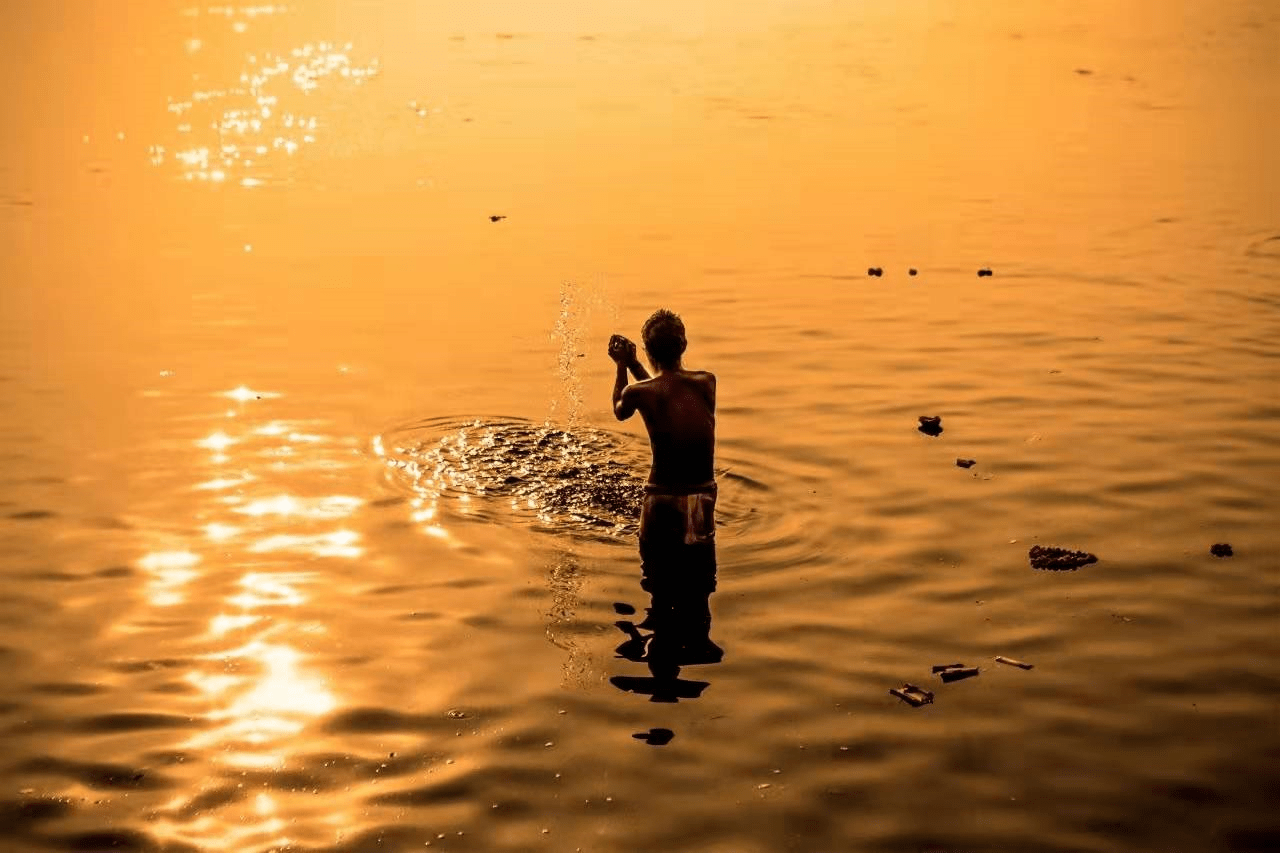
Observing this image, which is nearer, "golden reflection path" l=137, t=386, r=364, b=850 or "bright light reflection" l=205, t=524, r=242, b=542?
"golden reflection path" l=137, t=386, r=364, b=850

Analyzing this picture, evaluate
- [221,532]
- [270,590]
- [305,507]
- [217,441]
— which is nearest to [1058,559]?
[270,590]

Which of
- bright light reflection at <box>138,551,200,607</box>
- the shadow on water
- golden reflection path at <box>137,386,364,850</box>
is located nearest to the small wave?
golden reflection path at <box>137,386,364,850</box>

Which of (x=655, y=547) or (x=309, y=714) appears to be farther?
(x=655, y=547)

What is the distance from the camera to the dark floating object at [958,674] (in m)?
8.39

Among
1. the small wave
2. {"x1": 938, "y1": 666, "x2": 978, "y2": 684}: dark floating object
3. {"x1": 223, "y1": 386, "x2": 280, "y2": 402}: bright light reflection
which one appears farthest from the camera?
{"x1": 223, "y1": 386, "x2": 280, "y2": 402}: bright light reflection

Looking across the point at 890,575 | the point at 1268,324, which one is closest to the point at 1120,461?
the point at 890,575

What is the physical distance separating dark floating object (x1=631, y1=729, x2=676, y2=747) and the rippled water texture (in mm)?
29

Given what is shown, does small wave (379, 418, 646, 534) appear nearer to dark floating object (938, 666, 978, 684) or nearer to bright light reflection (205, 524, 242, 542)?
bright light reflection (205, 524, 242, 542)

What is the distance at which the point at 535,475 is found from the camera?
11.8 m

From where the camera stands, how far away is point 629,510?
36.2ft

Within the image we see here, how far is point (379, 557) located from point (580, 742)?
3.13 meters

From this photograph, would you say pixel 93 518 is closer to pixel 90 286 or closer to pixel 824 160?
pixel 90 286

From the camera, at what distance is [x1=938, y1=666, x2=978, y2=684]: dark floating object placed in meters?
8.39

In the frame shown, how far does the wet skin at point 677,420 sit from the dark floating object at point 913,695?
2.15 metres
